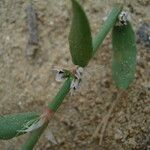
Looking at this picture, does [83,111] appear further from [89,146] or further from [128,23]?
[128,23]

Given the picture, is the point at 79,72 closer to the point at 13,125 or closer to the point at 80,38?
the point at 80,38

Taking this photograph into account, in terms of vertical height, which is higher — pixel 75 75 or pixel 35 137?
pixel 75 75

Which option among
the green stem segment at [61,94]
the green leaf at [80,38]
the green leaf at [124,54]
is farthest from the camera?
the green leaf at [124,54]

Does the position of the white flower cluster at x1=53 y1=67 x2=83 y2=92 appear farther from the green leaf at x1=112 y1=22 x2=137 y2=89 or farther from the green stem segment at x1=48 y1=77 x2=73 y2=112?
the green leaf at x1=112 y1=22 x2=137 y2=89

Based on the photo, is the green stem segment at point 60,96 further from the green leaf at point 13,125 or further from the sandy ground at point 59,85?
the sandy ground at point 59,85

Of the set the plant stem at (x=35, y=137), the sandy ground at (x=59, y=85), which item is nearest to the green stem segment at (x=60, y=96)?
the plant stem at (x=35, y=137)

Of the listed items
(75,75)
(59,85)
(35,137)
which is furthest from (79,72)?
(59,85)
